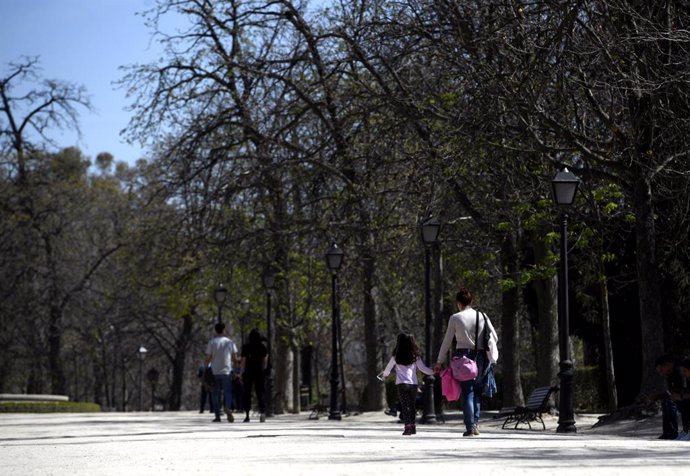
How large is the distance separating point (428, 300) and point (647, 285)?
5.39m

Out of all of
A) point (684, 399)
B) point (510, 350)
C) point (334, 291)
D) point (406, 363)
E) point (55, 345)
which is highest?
point (55, 345)

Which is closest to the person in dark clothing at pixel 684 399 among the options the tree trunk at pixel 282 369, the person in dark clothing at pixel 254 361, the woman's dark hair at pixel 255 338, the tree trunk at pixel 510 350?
the person in dark clothing at pixel 254 361

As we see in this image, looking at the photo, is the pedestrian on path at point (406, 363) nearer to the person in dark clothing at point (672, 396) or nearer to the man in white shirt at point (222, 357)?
the person in dark clothing at point (672, 396)

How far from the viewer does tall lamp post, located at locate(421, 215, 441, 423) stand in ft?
83.0

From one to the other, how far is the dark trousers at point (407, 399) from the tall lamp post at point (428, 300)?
5714 millimetres

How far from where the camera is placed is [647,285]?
22.3 meters

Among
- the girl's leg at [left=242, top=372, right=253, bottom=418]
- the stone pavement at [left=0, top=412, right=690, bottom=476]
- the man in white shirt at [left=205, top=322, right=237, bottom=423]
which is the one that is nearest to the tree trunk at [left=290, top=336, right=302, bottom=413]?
the girl's leg at [left=242, top=372, right=253, bottom=418]

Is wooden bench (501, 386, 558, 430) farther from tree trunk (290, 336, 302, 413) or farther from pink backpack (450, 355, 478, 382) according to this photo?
tree trunk (290, 336, 302, 413)

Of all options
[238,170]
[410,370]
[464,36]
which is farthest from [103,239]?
[410,370]

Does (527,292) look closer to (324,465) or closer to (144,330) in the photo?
(324,465)

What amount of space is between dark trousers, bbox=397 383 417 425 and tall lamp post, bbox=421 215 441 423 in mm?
5714

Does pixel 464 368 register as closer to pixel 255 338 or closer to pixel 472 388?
pixel 472 388

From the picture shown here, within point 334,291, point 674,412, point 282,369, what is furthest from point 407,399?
point 282,369

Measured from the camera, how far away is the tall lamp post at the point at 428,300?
25.3 metres
